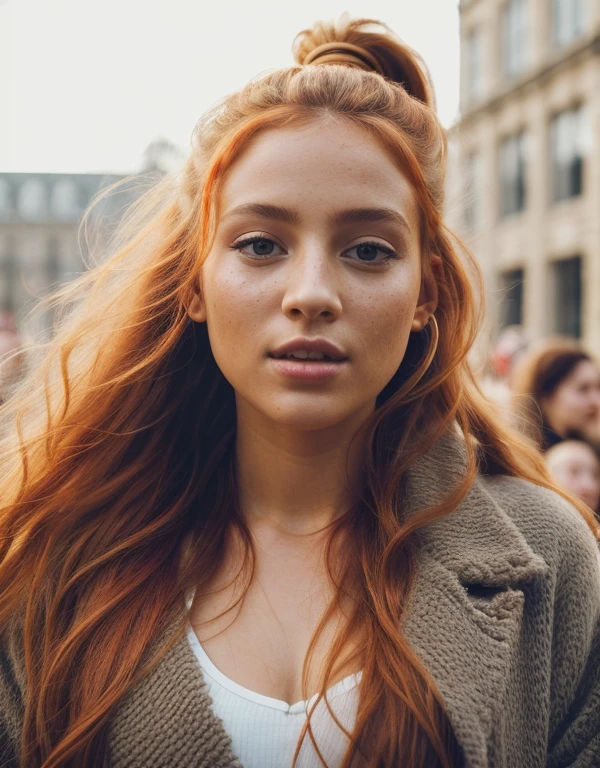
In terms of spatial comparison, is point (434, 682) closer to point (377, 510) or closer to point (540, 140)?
point (377, 510)

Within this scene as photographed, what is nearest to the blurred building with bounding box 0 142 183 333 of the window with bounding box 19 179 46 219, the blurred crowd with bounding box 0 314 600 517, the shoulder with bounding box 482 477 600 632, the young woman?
the window with bounding box 19 179 46 219

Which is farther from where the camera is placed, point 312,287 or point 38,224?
point 38,224

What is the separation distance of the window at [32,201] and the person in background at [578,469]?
178 ft

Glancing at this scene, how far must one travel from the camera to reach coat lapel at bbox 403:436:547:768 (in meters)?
1.58

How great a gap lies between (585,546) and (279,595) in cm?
63

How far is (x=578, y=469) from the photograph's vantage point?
3723 millimetres

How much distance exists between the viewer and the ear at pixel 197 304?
1858mm

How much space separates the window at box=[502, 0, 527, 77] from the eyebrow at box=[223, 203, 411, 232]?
1921cm

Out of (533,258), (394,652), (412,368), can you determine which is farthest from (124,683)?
(533,258)

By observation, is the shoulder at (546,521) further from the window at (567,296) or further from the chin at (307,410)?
the window at (567,296)

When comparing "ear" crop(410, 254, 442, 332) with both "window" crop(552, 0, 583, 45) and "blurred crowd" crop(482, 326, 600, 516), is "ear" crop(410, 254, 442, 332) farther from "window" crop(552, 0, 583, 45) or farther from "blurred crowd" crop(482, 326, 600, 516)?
"window" crop(552, 0, 583, 45)

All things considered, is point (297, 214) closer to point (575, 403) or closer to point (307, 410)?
point (307, 410)

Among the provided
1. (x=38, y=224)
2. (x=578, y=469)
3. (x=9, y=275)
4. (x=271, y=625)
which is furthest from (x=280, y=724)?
(x=38, y=224)

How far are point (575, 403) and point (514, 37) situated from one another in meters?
17.8
